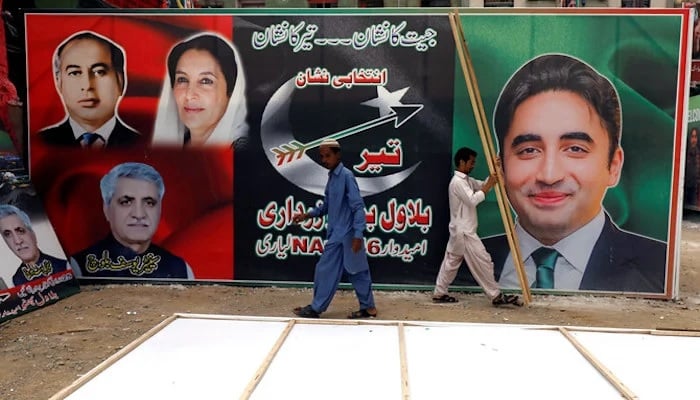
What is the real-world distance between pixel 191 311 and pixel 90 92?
282cm

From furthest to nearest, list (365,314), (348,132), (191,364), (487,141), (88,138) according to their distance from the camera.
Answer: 1. (88,138)
2. (348,132)
3. (487,141)
4. (365,314)
5. (191,364)

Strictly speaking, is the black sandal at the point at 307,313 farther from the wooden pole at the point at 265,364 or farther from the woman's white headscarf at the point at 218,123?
the woman's white headscarf at the point at 218,123

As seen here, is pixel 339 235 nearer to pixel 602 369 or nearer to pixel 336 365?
pixel 336 365

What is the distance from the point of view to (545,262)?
5.82 m

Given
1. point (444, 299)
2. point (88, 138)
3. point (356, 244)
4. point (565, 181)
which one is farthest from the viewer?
point (88, 138)

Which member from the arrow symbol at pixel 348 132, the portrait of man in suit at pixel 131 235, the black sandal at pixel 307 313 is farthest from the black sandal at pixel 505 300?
the portrait of man in suit at pixel 131 235

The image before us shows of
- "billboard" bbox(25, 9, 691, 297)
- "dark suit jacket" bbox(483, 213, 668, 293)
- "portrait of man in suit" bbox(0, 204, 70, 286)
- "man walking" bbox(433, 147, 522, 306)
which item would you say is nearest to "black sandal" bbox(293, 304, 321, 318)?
"billboard" bbox(25, 9, 691, 297)

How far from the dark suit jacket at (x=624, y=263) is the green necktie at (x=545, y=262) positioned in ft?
1.14

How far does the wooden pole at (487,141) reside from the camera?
527cm

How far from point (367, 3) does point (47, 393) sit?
764 inches

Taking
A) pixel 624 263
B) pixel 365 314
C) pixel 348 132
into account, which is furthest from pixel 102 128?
pixel 624 263

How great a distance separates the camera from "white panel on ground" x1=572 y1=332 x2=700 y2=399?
2.24 m

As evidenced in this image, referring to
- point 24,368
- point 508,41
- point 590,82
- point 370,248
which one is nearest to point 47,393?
point 24,368

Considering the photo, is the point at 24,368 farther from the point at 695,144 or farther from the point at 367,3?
the point at 367,3
